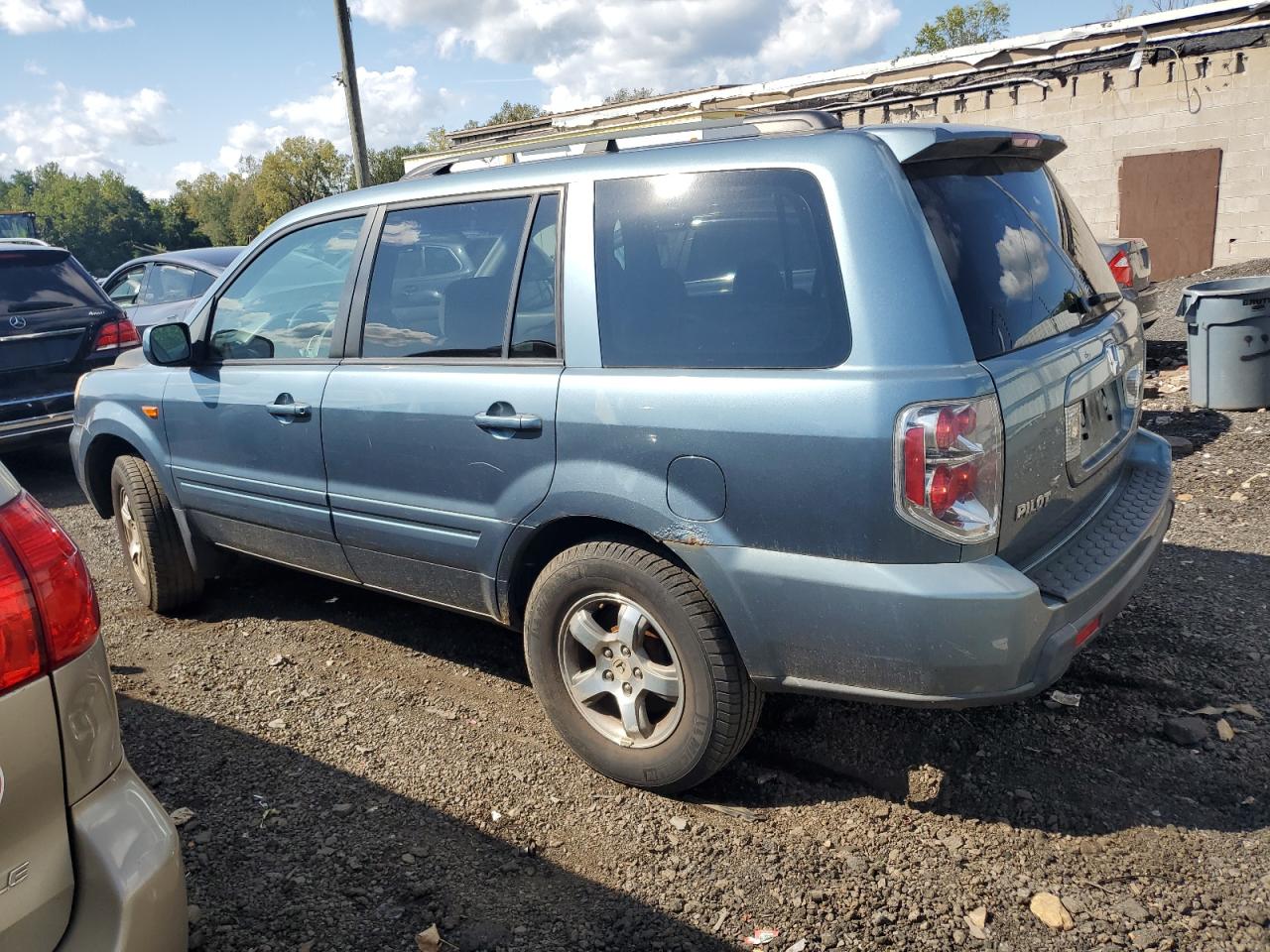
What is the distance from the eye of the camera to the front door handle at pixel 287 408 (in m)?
3.82

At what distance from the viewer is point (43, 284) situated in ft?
25.5

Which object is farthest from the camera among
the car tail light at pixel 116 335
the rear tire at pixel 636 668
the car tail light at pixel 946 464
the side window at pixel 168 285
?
the side window at pixel 168 285

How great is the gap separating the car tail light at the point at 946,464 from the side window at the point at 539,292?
123 cm

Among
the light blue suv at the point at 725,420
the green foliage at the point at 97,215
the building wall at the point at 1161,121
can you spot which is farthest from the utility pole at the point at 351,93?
the green foliage at the point at 97,215

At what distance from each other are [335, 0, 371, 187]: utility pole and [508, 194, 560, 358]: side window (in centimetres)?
1278

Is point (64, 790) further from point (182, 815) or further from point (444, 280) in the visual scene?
point (444, 280)

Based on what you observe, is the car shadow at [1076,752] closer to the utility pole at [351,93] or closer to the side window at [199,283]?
the side window at [199,283]

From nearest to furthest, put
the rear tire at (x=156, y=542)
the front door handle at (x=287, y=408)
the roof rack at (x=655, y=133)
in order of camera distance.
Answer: the roof rack at (x=655, y=133) < the front door handle at (x=287, y=408) < the rear tire at (x=156, y=542)

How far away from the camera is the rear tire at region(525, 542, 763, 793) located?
2865 millimetres

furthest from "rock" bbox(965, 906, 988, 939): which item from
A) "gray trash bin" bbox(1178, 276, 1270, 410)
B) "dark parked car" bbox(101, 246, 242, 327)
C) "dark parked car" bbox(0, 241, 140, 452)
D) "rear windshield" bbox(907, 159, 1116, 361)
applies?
"dark parked car" bbox(101, 246, 242, 327)

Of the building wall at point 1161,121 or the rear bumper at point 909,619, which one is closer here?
the rear bumper at point 909,619

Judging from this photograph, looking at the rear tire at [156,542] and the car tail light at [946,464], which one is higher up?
the car tail light at [946,464]

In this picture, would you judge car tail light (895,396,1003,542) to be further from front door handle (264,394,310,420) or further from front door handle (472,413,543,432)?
front door handle (264,394,310,420)

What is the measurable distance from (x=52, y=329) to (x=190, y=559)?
408 cm
